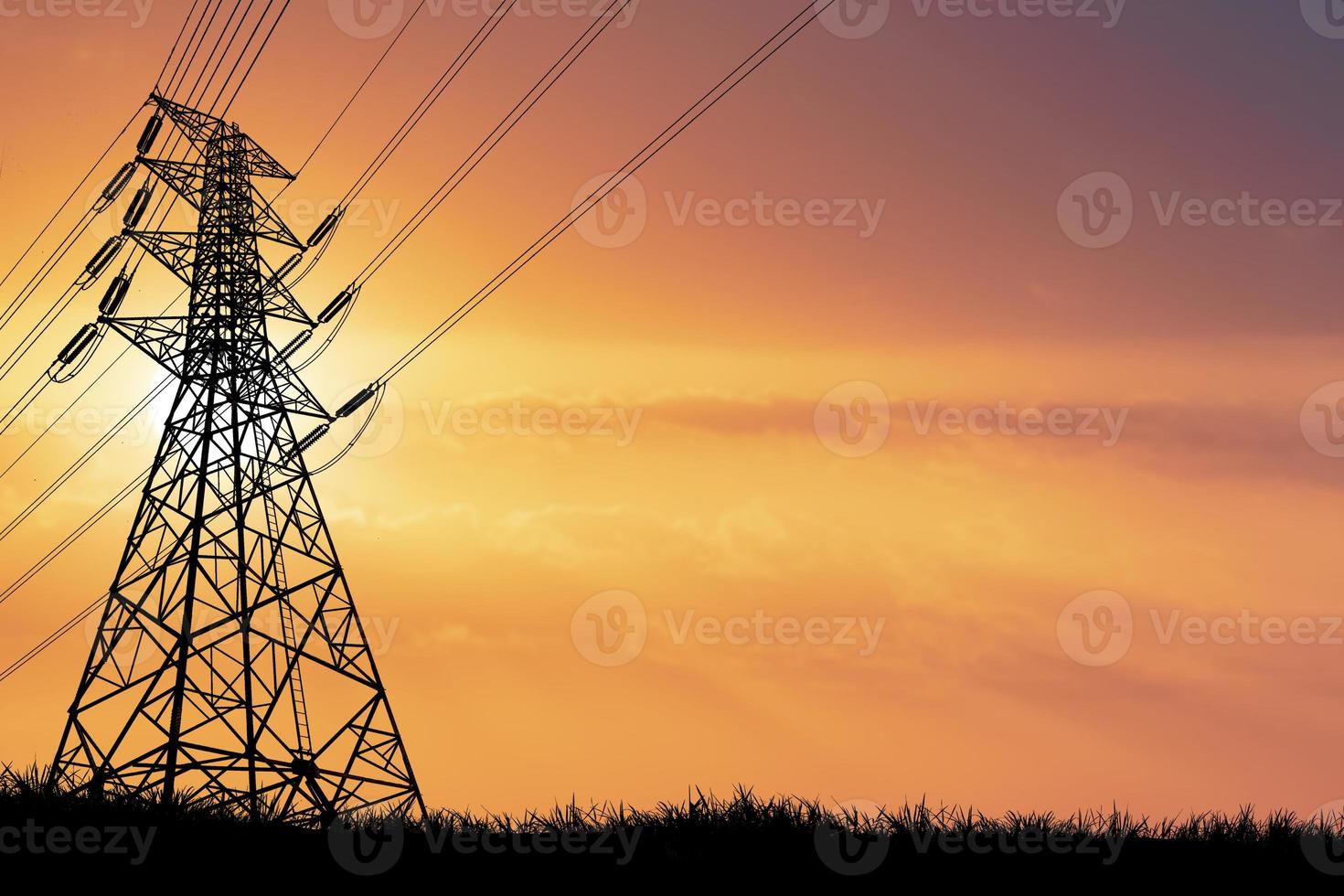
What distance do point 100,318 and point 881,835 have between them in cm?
2008

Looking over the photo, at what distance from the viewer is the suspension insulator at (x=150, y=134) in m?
28.6

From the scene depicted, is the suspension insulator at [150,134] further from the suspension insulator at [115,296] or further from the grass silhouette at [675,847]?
the grass silhouette at [675,847]

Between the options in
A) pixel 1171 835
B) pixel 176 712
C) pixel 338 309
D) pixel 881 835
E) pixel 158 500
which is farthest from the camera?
pixel 338 309

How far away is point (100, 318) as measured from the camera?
85.8 ft

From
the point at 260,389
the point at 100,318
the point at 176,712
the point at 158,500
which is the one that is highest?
the point at 100,318

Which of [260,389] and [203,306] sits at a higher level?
[203,306]

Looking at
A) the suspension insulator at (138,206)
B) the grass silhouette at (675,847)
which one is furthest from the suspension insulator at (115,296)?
the grass silhouette at (675,847)

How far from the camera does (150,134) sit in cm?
2869

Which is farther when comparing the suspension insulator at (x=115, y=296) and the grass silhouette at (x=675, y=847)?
the suspension insulator at (x=115, y=296)

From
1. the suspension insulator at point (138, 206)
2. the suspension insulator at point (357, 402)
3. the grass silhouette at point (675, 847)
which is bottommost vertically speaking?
the grass silhouette at point (675, 847)

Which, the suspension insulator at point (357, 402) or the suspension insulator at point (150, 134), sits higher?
the suspension insulator at point (150, 134)

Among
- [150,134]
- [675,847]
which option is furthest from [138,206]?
[675,847]

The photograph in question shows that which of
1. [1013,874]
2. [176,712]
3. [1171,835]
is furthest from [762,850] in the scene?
[176,712]

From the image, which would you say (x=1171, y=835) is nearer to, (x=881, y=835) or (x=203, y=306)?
(x=881, y=835)
